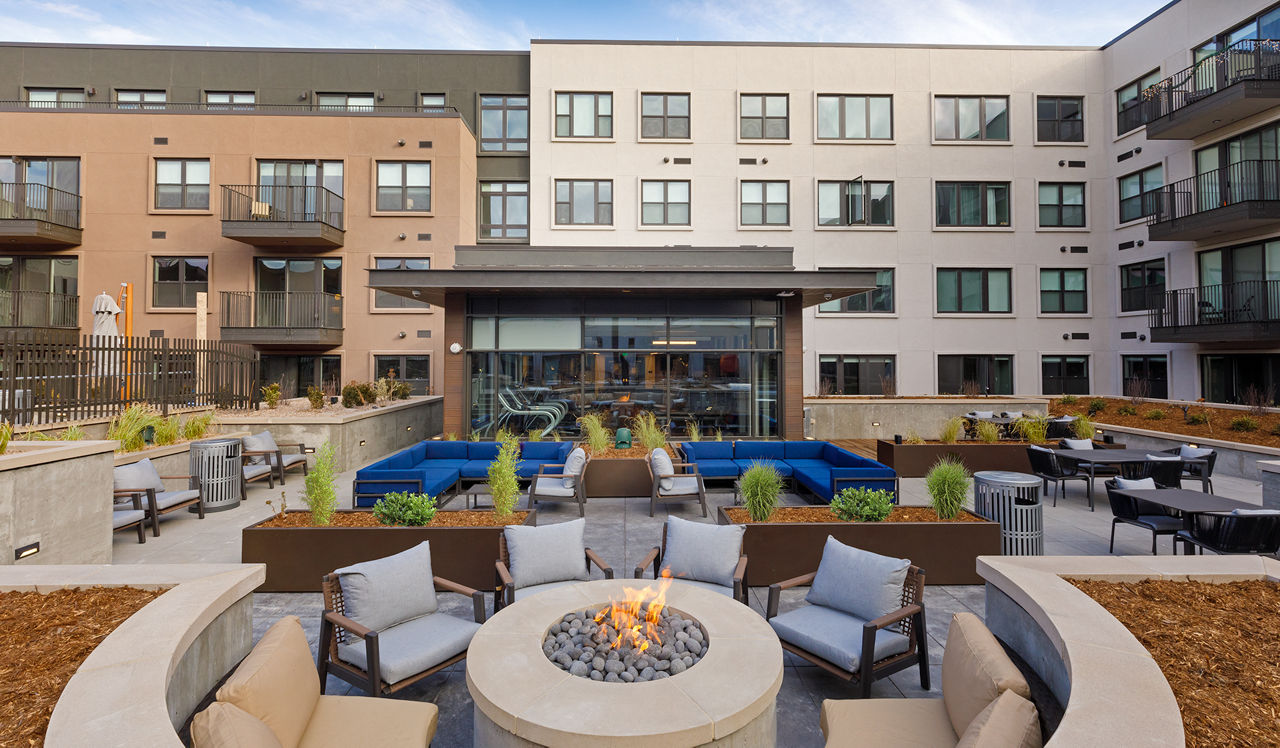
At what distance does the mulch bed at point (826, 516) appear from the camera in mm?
6793

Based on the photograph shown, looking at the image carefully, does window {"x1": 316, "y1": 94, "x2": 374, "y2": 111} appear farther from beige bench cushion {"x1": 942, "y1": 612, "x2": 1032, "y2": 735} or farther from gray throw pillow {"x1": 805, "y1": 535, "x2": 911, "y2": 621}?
beige bench cushion {"x1": 942, "y1": 612, "x2": 1032, "y2": 735}

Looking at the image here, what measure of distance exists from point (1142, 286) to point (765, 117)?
15412 millimetres

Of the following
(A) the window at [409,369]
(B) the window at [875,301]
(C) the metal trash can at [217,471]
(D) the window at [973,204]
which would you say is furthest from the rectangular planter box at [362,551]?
(D) the window at [973,204]

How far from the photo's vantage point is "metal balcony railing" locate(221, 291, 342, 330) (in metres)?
20.8

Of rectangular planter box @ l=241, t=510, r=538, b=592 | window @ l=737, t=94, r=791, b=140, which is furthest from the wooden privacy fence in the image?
window @ l=737, t=94, r=791, b=140

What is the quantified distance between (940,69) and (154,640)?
92.1ft

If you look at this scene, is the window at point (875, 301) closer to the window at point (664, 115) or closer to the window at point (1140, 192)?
the window at point (1140, 192)

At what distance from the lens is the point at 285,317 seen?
2106 cm

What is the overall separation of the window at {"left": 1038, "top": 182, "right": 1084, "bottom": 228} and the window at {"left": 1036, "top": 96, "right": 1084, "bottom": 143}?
5.88ft

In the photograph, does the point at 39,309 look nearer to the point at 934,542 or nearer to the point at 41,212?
the point at 41,212

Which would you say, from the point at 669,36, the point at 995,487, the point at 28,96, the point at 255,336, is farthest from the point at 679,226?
the point at 28,96

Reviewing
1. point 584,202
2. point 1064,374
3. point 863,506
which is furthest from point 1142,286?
point 863,506

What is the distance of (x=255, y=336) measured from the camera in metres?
20.3

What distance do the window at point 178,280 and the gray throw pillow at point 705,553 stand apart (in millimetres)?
22816
